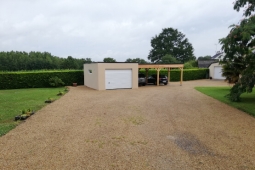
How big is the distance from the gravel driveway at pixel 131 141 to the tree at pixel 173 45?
52137 millimetres

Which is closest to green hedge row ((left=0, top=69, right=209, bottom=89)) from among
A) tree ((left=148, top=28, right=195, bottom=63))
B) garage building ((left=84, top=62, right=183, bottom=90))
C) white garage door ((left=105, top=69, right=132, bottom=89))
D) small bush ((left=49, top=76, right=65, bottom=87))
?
small bush ((left=49, top=76, right=65, bottom=87))

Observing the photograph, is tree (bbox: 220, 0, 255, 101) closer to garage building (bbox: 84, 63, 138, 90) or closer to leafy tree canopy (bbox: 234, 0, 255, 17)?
leafy tree canopy (bbox: 234, 0, 255, 17)

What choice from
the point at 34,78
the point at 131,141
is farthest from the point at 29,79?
the point at 131,141

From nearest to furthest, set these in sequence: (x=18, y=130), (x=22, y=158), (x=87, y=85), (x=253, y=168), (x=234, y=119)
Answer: (x=253, y=168) → (x=22, y=158) → (x=18, y=130) → (x=234, y=119) → (x=87, y=85)

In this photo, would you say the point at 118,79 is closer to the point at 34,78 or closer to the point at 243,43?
the point at 34,78

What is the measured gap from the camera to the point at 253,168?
13.3 ft

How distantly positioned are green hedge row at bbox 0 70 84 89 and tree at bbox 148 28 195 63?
137ft

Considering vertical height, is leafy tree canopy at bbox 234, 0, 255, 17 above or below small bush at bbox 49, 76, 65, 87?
above

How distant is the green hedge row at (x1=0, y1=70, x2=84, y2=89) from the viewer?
65.2ft

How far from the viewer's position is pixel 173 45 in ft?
195

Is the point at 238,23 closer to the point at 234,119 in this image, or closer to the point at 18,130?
the point at 234,119

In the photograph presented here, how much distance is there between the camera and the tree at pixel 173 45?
58875 mm

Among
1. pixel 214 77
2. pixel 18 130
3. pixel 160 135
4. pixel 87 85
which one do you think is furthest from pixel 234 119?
pixel 214 77

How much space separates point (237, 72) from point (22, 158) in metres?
16.8
